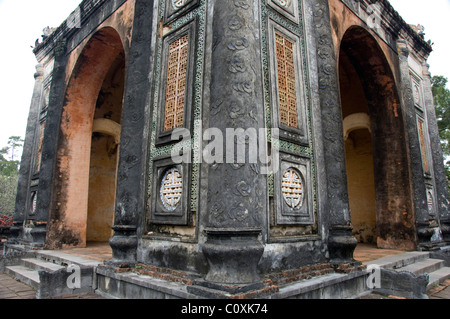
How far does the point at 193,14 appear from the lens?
189 inches

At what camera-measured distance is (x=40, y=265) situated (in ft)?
19.9

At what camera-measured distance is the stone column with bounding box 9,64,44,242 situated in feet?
31.5

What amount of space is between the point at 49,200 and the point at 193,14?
601 cm

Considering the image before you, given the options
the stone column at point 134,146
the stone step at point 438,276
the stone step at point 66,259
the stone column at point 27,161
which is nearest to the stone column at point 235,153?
the stone column at point 134,146

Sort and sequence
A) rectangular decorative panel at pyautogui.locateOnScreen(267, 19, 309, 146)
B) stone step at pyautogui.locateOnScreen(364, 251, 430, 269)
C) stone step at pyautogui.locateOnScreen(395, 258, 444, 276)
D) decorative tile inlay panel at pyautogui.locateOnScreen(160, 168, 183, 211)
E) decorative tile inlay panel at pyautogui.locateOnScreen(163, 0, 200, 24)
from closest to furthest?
decorative tile inlay panel at pyautogui.locateOnScreen(160, 168, 183, 211) < rectangular decorative panel at pyautogui.locateOnScreen(267, 19, 309, 146) < decorative tile inlay panel at pyautogui.locateOnScreen(163, 0, 200, 24) < stone step at pyautogui.locateOnScreen(364, 251, 430, 269) < stone step at pyautogui.locateOnScreen(395, 258, 444, 276)

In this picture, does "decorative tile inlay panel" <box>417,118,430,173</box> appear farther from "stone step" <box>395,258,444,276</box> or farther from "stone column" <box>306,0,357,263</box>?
"stone column" <box>306,0,357,263</box>

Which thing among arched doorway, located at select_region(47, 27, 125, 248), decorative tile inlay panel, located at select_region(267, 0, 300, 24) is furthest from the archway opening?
decorative tile inlay panel, located at select_region(267, 0, 300, 24)

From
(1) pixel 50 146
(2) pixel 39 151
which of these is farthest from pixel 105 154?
(1) pixel 50 146

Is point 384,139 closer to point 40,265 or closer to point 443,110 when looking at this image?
point 40,265

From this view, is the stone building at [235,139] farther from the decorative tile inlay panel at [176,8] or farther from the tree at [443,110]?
the tree at [443,110]

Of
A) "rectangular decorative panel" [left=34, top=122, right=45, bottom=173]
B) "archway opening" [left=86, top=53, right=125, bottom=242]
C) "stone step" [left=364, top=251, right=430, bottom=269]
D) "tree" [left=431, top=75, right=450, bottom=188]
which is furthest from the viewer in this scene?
"tree" [left=431, top=75, right=450, bottom=188]

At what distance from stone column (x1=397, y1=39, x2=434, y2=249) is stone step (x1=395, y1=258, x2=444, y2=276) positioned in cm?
86

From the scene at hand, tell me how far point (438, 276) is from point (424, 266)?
0.38m

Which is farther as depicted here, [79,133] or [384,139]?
[79,133]
